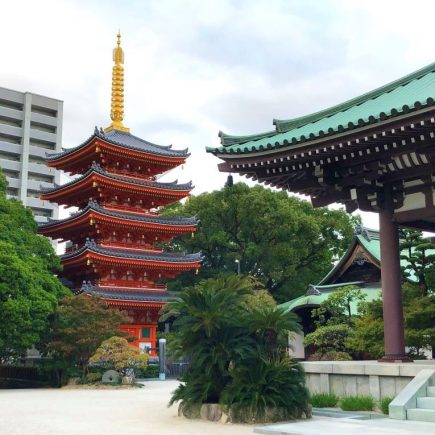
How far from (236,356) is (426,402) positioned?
3.95 metres

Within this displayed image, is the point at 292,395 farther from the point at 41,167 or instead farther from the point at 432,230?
the point at 41,167

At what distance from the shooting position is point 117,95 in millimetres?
46906

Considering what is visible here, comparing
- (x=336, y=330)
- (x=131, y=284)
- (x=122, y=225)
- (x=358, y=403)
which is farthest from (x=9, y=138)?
(x=358, y=403)

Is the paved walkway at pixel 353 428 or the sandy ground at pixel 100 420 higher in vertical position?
the paved walkway at pixel 353 428

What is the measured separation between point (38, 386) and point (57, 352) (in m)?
2.86

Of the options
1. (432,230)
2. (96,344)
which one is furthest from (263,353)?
(96,344)

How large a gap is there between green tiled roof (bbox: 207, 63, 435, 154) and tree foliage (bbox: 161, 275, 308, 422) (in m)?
3.55

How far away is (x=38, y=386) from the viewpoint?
3219cm

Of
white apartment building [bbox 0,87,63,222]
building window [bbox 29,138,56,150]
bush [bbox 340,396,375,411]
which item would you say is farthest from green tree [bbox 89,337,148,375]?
Answer: building window [bbox 29,138,56,150]

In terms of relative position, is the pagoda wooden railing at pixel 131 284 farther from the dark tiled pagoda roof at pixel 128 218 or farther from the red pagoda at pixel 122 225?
the dark tiled pagoda roof at pixel 128 218

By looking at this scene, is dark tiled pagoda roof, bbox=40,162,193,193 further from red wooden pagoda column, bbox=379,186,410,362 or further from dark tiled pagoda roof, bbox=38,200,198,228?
red wooden pagoda column, bbox=379,186,410,362

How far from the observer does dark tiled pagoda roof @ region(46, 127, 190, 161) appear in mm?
41922

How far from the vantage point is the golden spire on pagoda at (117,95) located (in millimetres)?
47094

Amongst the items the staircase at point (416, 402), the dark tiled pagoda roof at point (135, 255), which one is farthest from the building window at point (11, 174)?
the staircase at point (416, 402)
